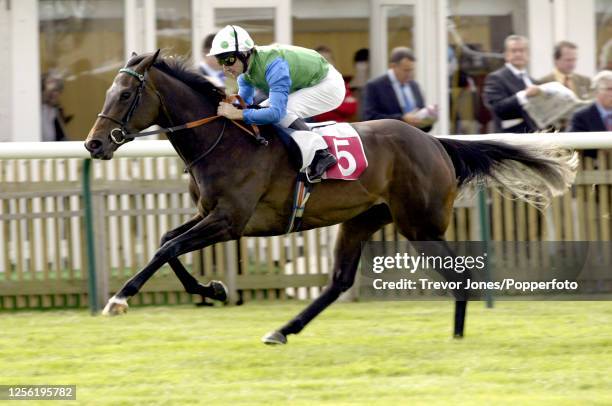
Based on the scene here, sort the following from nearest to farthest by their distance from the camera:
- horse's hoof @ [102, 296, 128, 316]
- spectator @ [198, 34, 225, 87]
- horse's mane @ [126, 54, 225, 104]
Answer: horse's hoof @ [102, 296, 128, 316]
horse's mane @ [126, 54, 225, 104]
spectator @ [198, 34, 225, 87]

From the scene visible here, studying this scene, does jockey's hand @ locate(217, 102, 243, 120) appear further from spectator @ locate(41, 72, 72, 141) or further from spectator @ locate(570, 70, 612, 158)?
spectator @ locate(41, 72, 72, 141)

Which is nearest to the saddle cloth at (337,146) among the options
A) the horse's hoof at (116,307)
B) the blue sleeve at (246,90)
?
the blue sleeve at (246,90)

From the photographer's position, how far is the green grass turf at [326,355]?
238 inches

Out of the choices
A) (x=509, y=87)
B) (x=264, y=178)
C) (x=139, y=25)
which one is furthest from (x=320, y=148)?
(x=139, y=25)

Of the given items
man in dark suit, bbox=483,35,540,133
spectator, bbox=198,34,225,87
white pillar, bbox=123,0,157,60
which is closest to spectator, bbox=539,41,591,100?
man in dark suit, bbox=483,35,540,133

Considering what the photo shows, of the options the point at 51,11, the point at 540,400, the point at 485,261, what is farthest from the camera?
the point at 51,11

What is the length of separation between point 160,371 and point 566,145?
3646 millimetres

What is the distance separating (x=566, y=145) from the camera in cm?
915

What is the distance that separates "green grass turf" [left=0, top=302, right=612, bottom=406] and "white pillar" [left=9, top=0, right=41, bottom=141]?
2.56 meters

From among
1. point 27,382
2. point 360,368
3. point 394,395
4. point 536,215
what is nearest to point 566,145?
point 536,215

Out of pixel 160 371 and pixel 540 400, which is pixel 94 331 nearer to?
pixel 160 371

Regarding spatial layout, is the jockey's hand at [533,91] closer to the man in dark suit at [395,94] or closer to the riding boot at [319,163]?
the man in dark suit at [395,94]

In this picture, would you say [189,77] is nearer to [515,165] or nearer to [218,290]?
[218,290]

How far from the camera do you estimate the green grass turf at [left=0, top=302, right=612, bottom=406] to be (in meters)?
6.05
